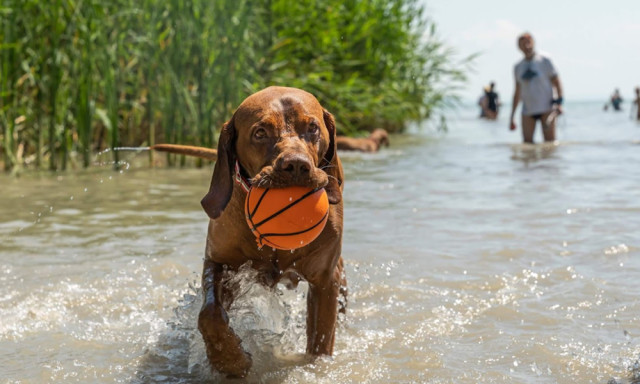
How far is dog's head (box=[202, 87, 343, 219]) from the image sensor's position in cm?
273

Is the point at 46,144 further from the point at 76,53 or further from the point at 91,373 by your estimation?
the point at 91,373

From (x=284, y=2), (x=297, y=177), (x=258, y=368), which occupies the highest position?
(x=284, y=2)

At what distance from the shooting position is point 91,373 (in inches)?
125

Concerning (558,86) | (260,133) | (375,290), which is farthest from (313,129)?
(558,86)

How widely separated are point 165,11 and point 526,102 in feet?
17.2

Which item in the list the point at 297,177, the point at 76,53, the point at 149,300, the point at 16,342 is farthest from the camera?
the point at 76,53

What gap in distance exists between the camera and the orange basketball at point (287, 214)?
275 centimetres

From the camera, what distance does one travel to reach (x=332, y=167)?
3.17 metres

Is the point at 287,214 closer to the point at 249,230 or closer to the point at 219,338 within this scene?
the point at 249,230

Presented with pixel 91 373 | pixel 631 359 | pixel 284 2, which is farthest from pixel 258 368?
pixel 284 2

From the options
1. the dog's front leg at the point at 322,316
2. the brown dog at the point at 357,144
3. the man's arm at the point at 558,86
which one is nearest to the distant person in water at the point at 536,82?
the man's arm at the point at 558,86

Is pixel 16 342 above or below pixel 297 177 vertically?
below

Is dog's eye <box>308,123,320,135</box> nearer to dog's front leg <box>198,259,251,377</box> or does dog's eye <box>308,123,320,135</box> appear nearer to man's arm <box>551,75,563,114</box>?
dog's front leg <box>198,259,251,377</box>

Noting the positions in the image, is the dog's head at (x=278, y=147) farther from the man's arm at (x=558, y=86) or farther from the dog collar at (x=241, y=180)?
the man's arm at (x=558, y=86)
